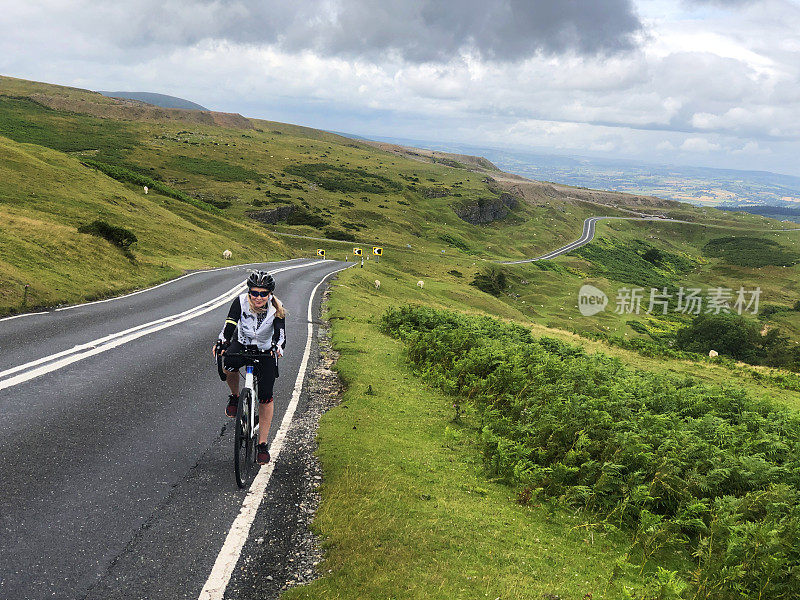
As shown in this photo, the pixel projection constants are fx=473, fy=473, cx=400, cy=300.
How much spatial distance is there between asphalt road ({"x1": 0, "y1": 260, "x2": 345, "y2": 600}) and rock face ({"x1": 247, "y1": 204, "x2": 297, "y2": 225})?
76.1 meters

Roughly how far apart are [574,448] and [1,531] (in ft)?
29.6

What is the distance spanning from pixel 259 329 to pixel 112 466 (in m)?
3.09

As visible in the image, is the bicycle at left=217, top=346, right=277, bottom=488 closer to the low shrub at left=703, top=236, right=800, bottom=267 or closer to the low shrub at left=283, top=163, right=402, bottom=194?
the low shrub at left=283, top=163, right=402, bottom=194

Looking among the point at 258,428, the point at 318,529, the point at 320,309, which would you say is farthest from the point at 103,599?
the point at 320,309

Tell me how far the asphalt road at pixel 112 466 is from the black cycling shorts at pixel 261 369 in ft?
4.51

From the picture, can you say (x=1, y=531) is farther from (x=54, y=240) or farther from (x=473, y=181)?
(x=473, y=181)

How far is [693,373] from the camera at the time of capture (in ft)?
94.7

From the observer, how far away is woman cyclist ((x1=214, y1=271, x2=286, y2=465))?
761 centimetres

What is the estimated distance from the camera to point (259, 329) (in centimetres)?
761

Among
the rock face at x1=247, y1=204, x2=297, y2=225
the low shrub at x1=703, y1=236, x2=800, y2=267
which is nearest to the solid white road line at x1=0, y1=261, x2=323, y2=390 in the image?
the rock face at x1=247, y1=204, x2=297, y2=225

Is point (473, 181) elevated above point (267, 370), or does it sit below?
above

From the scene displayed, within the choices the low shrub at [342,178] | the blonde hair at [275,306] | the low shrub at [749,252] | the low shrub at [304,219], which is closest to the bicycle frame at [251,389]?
the blonde hair at [275,306]

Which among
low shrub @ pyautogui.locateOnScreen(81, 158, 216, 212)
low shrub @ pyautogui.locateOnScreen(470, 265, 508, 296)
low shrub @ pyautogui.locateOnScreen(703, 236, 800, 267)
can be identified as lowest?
low shrub @ pyautogui.locateOnScreen(470, 265, 508, 296)

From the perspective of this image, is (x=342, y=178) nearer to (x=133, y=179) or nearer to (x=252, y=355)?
(x=133, y=179)
